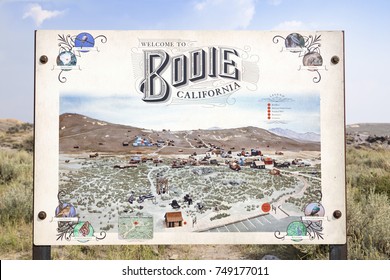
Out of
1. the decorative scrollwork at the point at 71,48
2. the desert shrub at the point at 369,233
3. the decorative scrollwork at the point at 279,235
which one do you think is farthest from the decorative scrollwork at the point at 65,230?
the desert shrub at the point at 369,233

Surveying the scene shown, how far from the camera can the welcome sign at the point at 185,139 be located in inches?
181

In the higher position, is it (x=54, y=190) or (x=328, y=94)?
(x=328, y=94)

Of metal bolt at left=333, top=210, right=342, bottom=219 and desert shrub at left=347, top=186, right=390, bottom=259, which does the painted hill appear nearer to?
metal bolt at left=333, top=210, right=342, bottom=219

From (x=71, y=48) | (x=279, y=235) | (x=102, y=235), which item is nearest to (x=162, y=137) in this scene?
(x=102, y=235)

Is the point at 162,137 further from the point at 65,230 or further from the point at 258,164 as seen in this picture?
the point at 65,230

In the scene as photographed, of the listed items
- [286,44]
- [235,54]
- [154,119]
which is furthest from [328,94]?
[154,119]

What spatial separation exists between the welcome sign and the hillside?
1 cm

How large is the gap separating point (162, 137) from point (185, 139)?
10.1 inches

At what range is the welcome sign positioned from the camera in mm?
4605

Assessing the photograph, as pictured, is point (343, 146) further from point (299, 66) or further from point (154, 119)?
point (154, 119)

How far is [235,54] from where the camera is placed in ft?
15.4

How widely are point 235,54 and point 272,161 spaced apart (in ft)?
4.18

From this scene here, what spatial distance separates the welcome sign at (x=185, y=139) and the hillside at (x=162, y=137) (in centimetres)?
1

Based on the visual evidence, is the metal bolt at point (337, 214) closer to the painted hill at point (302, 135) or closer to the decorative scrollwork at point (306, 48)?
the painted hill at point (302, 135)
